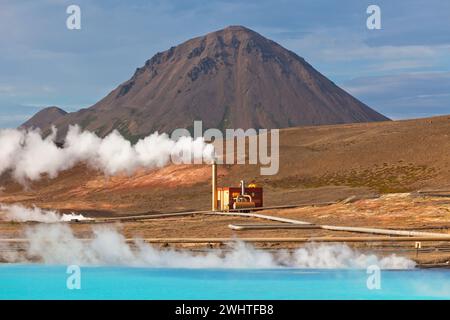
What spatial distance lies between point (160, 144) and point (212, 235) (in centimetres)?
7966

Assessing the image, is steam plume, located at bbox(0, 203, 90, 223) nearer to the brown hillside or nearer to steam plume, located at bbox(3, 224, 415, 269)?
the brown hillside

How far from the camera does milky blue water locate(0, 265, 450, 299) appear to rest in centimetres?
2131

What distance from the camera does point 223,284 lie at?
75.2 ft

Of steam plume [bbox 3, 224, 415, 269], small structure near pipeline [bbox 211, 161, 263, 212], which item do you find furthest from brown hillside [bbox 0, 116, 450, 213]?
steam plume [bbox 3, 224, 415, 269]

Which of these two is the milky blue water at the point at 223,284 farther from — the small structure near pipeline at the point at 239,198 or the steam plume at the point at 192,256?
the small structure near pipeline at the point at 239,198

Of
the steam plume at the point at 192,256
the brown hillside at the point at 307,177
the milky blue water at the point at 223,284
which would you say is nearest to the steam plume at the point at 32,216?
the brown hillside at the point at 307,177

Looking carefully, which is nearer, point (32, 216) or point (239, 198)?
point (239, 198)

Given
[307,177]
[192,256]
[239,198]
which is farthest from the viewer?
[307,177]

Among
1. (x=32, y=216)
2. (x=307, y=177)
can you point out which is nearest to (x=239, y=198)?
(x=32, y=216)

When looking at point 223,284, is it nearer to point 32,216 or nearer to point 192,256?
point 192,256

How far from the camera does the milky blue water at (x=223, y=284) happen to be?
2131 cm

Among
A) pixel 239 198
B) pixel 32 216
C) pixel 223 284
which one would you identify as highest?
pixel 239 198

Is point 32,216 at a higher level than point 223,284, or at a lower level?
lower
